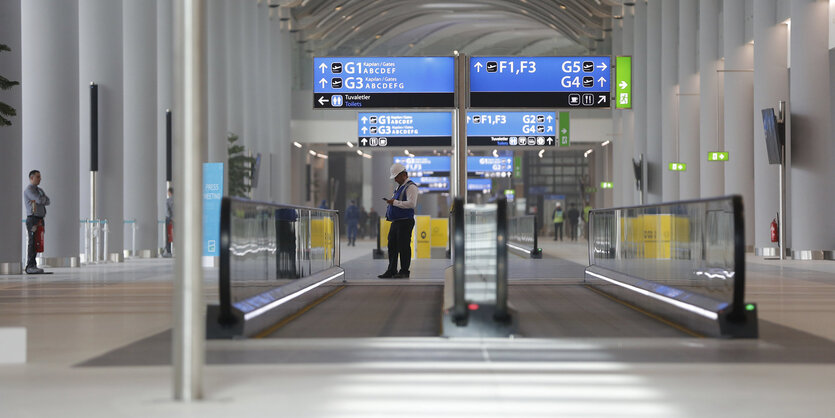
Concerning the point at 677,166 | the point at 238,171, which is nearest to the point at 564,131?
the point at 677,166

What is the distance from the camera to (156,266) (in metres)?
23.7

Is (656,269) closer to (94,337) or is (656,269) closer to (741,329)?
(741,329)

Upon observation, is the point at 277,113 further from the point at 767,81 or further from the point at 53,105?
the point at 53,105

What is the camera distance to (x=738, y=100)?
29688 mm

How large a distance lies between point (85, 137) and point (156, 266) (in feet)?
12.8

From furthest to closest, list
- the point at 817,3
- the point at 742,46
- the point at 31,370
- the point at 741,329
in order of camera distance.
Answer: the point at 742,46 → the point at 817,3 → the point at 741,329 → the point at 31,370

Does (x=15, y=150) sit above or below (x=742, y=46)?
below

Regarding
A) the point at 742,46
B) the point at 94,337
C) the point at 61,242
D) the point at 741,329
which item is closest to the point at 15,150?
the point at 61,242

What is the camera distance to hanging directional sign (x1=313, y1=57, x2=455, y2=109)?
19891mm

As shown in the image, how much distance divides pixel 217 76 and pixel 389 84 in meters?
14.5

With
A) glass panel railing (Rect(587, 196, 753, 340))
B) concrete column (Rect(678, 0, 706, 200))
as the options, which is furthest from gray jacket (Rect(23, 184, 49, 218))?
concrete column (Rect(678, 0, 706, 200))

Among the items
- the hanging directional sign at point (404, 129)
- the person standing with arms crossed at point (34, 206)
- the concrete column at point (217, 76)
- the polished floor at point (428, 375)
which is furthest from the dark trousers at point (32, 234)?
the concrete column at point (217, 76)

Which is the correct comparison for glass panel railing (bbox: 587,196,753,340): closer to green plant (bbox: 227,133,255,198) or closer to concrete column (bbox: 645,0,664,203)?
green plant (bbox: 227,133,255,198)

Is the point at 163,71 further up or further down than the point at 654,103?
further up
